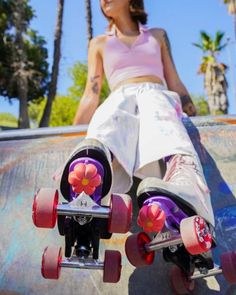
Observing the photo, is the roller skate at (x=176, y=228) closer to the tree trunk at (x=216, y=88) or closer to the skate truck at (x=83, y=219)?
the skate truck at (x=83, y=219)

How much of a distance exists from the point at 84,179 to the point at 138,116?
2.20ft

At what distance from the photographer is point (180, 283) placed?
5.36 ft

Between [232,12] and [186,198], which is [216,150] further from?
[232,12]

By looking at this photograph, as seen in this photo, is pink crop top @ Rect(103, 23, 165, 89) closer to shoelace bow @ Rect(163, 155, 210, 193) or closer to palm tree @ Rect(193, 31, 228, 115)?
shoelace bow @ Rect(163, 155, 210, 193)

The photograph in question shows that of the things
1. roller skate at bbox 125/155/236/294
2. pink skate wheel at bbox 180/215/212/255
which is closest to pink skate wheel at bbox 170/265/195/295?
roller skate at bbox 125/155/236/294

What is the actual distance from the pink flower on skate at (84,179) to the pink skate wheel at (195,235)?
0.29 metres

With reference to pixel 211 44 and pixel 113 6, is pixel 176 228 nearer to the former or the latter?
pixel 113 6

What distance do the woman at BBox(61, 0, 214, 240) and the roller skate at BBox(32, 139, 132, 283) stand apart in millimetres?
20

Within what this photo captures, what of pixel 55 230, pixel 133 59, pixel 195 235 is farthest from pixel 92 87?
pixel 195 235

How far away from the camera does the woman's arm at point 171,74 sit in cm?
266

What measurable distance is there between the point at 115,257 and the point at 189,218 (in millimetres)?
265

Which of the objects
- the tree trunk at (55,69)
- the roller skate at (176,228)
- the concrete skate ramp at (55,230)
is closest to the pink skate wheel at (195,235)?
the roller skate at (176,228)

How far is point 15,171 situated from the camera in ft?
7.68

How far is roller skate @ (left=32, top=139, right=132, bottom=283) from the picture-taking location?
1424mm
